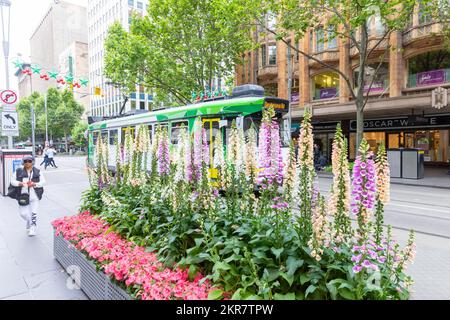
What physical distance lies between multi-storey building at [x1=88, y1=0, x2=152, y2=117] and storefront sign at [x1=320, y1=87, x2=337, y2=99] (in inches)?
1729

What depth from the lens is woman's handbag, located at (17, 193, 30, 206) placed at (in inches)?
274

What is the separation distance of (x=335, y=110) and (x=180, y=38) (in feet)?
42.1

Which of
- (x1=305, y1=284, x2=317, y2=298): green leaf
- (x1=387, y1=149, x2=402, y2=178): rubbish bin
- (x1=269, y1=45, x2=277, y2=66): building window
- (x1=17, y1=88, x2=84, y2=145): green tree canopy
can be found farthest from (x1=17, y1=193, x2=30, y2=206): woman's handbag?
(x1=17, y1=88, x2=84, y2=145): green tree canopy

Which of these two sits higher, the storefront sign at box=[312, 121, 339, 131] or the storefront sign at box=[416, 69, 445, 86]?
the storefront sign at box=[416, 69, 445, 86]

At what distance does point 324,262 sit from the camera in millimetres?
3133

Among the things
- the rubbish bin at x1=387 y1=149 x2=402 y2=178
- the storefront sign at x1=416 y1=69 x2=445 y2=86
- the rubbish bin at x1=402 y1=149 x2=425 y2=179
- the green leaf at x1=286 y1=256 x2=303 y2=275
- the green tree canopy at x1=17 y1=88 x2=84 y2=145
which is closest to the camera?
the green leaf at x1=286 y1=256 x2=303 y2=275

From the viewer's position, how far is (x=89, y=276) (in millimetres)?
4109

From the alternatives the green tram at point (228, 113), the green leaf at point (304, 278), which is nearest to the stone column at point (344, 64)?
the green tram at point (228, 113)

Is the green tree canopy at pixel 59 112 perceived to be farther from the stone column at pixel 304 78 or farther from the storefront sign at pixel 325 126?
the storefront sign at pixel 325 126

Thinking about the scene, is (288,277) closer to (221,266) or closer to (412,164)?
(221,266)

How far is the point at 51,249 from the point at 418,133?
2636cm

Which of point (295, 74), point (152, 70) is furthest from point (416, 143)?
point (152, 70)

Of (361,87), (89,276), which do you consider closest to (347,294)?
(89,276)

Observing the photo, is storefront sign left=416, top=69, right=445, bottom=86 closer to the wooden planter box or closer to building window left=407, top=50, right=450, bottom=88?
building window left=407, top=50, right=450, bottom=88
